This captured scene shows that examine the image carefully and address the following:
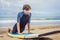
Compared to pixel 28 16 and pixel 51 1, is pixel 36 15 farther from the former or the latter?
pixel 28 16

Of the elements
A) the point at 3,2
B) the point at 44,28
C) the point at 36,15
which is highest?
the point at 3,2

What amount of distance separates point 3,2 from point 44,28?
538 mm

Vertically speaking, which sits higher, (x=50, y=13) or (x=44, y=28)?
(x=50, y=13)

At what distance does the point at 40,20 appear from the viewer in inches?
81.0

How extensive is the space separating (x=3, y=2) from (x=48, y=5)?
0.52m

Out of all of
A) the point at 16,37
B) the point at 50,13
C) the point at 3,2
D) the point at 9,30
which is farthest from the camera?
the point at 50,13

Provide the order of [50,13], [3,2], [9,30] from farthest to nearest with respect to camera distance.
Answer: [50,13] < [3,2] < [9,30]

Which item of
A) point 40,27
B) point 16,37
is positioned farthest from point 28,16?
point 40,27

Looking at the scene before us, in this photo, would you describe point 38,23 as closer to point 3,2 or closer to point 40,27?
point 40,27

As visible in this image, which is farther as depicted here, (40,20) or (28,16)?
(40,20)

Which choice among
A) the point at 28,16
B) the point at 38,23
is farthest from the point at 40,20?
the point at 28,16

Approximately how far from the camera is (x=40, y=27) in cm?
194

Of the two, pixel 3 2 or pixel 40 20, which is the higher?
pixel 3 2

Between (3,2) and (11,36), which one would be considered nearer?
(11,36)
